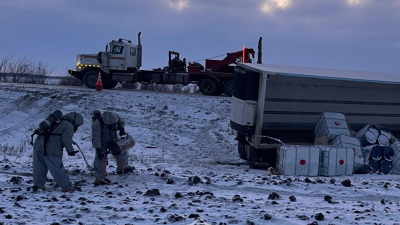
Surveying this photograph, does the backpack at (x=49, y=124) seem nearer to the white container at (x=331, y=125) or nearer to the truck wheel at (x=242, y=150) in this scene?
the truck wheel at (x=242, y=150)

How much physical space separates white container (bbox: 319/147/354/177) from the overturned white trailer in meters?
1.44

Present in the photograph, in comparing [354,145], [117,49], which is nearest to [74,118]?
[354,145]

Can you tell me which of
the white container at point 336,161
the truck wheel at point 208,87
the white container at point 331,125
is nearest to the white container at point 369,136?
the white container at point 331,125

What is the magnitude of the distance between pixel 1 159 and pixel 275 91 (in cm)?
766

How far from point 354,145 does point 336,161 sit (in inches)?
41.3

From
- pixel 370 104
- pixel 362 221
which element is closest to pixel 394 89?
pixel 370 104

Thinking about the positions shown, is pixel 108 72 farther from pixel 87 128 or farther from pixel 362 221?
pixel 362 221

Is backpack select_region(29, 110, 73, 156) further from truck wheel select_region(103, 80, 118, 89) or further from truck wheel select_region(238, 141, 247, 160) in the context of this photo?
truck wheel select_region(103, 80, 118, 89)

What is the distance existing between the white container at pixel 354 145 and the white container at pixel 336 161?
1.23 feet

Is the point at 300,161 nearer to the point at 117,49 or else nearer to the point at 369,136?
the point at 369,136

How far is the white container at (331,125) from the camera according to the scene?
498 inches

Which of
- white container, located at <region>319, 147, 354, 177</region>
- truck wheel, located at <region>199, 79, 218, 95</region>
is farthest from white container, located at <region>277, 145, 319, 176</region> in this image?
truck wheel, located at <region>199, 79, 218, 95</region>

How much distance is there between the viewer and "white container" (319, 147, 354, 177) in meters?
11.2

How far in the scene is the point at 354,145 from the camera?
1195 centimetres
